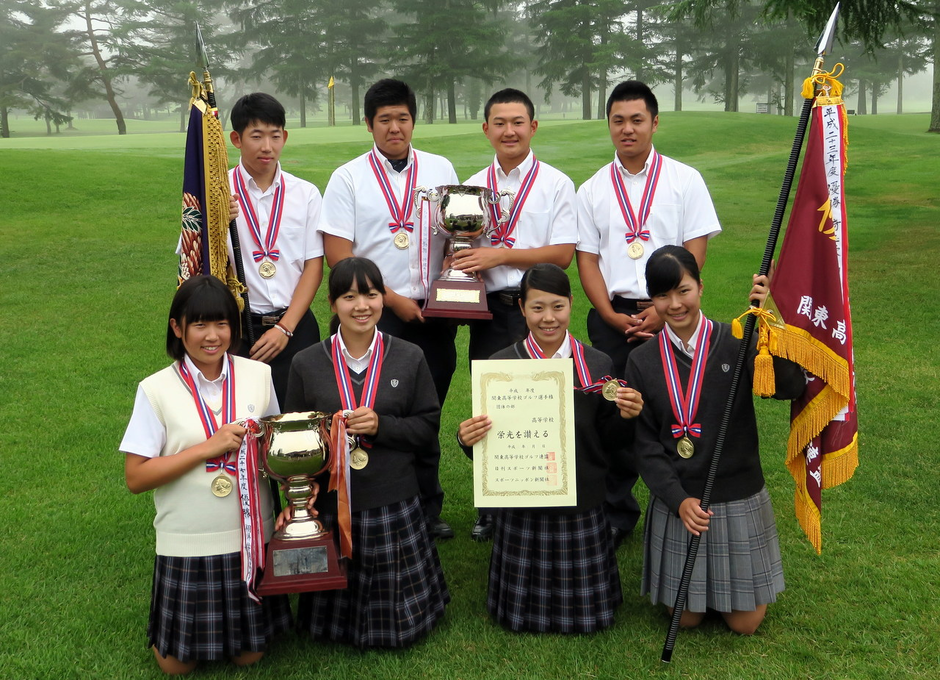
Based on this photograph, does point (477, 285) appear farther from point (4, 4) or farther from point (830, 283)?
point (4, 4)

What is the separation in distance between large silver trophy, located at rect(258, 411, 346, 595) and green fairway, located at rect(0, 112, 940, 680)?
0.41m

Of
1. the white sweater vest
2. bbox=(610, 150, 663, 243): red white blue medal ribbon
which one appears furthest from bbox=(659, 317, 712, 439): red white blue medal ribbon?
the white sweater vest

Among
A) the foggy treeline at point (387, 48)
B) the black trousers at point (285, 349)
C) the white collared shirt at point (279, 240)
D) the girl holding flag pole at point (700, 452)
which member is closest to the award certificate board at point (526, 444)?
the girl holding flag pole at point (700, 452)

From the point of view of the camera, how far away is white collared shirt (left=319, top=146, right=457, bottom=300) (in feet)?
13.2

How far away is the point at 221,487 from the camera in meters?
3.02

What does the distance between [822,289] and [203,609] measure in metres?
2.54

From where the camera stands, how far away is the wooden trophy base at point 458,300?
3814 millimetres

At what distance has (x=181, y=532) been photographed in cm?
304

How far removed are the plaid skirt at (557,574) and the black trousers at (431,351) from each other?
0.83 metres

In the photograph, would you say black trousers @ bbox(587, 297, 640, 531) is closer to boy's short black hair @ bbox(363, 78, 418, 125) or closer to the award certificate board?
the award certificate board

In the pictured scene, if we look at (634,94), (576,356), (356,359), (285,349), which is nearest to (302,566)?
(356,359)

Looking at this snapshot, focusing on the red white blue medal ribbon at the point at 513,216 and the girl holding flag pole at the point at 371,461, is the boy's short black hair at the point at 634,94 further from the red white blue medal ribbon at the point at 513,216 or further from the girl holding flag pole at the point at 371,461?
the girl holding flag pole at the point at 371,461

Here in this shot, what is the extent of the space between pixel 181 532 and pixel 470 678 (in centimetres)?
118

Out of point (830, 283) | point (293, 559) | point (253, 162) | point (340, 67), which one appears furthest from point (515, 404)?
point (340, 67)
